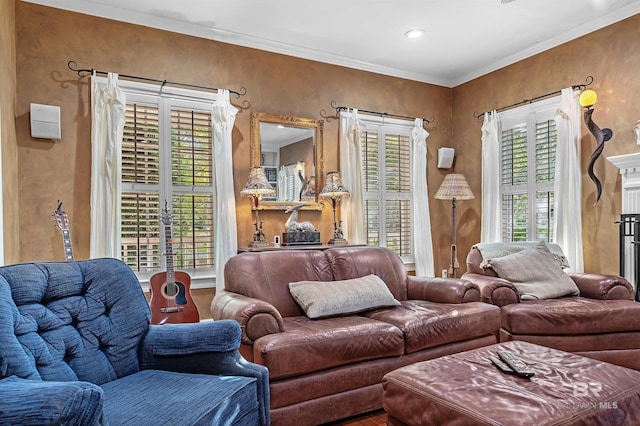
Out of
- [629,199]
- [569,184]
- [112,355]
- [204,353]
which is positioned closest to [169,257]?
[112,355]

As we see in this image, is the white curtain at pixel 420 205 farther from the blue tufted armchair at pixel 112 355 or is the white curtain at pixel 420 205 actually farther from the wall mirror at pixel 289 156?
the blue tufted armchair at pixel 112 355

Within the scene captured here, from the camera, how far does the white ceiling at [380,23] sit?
3.43m

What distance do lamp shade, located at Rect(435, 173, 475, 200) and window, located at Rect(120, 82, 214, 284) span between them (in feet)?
8.21

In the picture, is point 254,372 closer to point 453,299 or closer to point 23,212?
point 453,299

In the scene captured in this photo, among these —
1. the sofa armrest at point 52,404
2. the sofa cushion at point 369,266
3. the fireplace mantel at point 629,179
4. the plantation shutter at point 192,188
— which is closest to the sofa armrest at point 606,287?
the fireplace mantel at point 629,179

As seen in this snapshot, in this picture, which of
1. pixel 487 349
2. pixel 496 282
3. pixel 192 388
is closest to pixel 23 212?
pixel 192 388

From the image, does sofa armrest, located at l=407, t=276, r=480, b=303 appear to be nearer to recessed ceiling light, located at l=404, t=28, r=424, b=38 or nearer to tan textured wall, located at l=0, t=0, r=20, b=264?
recessed ceiling light, located at l=404, t=28, r=424, b=38

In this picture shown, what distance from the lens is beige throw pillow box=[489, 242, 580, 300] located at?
329cm

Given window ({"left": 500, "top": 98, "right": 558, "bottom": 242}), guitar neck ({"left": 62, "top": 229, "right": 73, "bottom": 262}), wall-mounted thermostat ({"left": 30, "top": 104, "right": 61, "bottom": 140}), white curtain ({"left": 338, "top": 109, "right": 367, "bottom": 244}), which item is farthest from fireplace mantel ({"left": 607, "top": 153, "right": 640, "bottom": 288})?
wall-mounted thermostat ({"left": 30, "top": 104, "right": 61, "bottom": 140})

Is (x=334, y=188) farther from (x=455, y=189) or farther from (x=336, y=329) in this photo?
(x=336, y=329)

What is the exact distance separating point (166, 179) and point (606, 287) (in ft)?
12.2

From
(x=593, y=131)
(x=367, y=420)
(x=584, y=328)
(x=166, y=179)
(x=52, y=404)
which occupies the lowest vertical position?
(x=367, y=420)

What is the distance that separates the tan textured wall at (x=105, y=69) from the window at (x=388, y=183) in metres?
0.36

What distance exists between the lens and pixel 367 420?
2346mm
